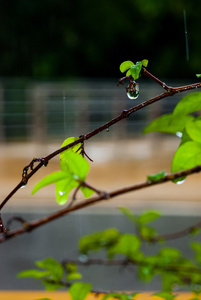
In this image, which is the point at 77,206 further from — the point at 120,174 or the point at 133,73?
the point at 120,174

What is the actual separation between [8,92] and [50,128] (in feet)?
4.14

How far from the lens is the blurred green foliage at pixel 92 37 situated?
901 cm

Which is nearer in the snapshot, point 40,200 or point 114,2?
point 40,200

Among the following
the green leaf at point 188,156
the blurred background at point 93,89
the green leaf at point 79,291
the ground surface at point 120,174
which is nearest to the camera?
the green leaf at point 188,156

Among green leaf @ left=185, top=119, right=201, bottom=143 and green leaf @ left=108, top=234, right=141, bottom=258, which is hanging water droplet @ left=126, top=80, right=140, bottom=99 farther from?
green leaf @ left=108, top=234, right=141, bottom=258

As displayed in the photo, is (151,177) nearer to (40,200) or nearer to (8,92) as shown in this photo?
(40,200)

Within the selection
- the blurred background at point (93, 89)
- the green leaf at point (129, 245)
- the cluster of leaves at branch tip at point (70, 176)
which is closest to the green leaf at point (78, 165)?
the cluster of leaves at branch tip at point (70, 176)

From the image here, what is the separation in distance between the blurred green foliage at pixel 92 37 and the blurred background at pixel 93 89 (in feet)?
0.06

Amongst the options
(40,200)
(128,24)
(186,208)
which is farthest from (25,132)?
(186,208)

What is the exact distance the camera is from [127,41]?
30.7 ft

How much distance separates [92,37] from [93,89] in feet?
9.81

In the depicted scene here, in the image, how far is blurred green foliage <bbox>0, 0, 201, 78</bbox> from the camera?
9008mm

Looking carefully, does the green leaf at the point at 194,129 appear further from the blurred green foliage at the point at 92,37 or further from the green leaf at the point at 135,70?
the blurred green foliage at the point at 92,37

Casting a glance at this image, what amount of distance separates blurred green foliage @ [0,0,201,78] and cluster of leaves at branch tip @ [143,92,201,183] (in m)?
8.53
